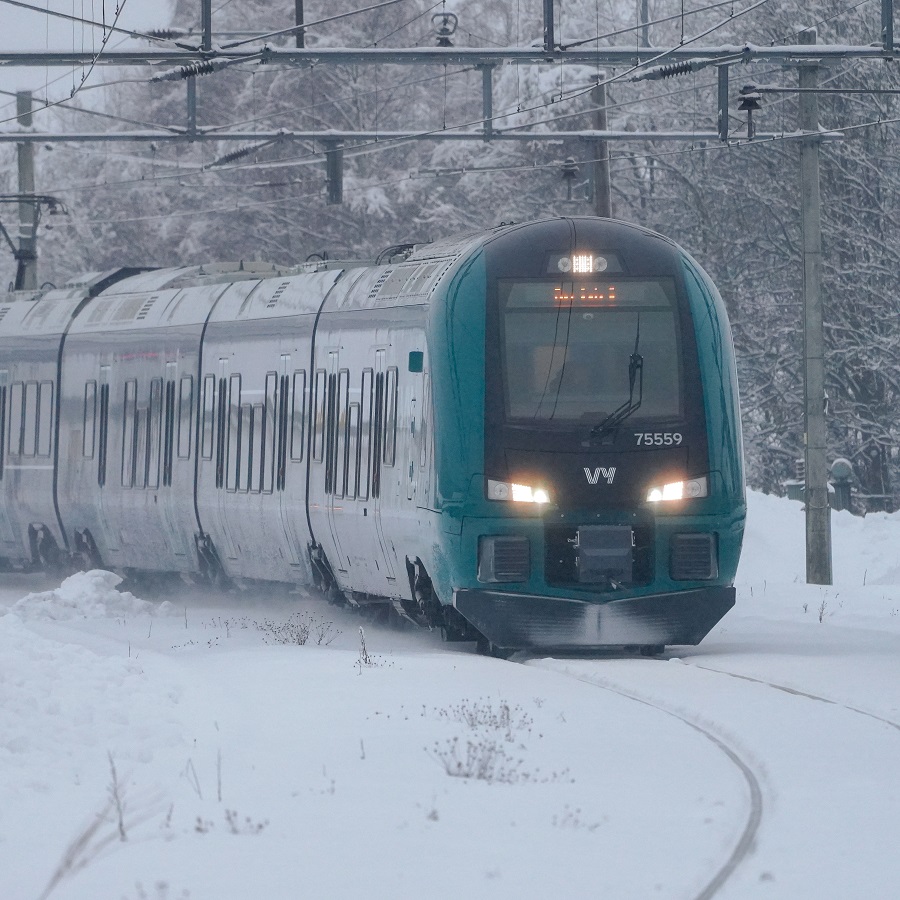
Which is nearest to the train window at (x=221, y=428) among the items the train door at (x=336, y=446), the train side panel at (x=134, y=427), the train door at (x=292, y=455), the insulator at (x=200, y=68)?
the train side panel at (x=134, y=427)

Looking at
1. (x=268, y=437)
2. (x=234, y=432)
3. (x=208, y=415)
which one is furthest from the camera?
(x=208, y=415)

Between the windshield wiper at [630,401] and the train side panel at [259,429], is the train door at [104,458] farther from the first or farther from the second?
the windshield wiper at [630,401]

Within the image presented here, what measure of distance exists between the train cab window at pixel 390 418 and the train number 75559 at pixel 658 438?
2.16m

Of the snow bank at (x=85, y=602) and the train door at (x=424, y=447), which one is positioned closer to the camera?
the train door at (x=424, y=447)

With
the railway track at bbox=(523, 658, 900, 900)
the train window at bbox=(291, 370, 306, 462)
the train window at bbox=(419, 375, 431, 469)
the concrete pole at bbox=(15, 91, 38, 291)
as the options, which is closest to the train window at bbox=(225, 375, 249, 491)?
the train window at bbox=(291, 370, 306, 462)

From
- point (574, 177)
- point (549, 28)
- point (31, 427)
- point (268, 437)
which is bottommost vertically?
point (31, 427)

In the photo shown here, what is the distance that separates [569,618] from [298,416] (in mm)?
4702

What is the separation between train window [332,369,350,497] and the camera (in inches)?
707

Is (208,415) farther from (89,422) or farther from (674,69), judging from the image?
(674,69)

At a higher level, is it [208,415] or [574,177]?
[574,177]

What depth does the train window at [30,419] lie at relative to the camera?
82.1 ft

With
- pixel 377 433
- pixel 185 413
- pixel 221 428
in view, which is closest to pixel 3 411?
pixel 185 413

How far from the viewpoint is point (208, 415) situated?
21.1 meters

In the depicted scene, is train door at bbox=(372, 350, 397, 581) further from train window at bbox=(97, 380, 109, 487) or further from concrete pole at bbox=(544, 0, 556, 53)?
train window at bbox=(97, 380, 109, 487)
